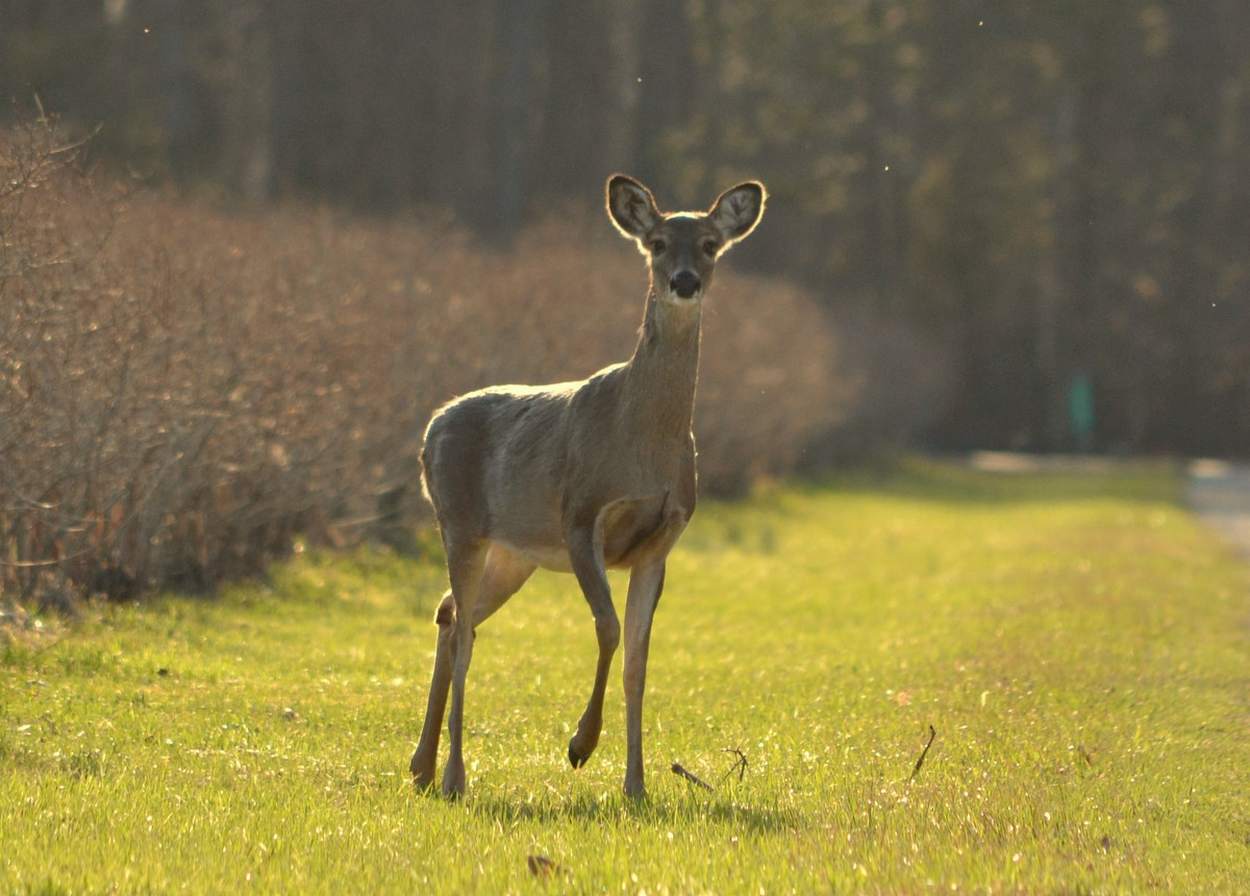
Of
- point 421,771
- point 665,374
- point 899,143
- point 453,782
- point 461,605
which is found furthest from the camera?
point 899,143

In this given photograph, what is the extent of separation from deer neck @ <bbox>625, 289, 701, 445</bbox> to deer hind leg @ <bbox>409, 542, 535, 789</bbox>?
1.07 metres

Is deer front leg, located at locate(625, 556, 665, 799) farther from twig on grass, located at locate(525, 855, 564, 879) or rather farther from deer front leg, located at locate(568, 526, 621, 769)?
twig on grass, located at locate(525, 855, 564, 879)

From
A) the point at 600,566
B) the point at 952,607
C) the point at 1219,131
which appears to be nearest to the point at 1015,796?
the point at 600,566


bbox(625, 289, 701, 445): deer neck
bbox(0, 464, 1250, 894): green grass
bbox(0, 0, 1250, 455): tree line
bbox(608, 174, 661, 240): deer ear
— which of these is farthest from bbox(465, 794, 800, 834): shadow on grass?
bbox(0, 0, 1250, 455): tree line

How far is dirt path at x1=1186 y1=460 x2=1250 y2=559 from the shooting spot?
3393 centimetres

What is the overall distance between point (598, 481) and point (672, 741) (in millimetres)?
2710

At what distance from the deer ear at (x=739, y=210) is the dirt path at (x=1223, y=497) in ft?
60.6

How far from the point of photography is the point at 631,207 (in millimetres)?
11258

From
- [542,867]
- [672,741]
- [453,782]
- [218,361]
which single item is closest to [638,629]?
[453,782]

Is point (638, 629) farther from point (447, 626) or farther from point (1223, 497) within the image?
point (1223, 497)

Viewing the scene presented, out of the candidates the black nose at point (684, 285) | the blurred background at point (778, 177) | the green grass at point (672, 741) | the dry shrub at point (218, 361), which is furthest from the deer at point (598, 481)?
the blurred background at point (778, 177)

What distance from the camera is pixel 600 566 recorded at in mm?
10359

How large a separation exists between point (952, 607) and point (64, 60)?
3436 cm

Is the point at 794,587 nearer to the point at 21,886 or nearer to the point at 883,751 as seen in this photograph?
the point at 883,751
